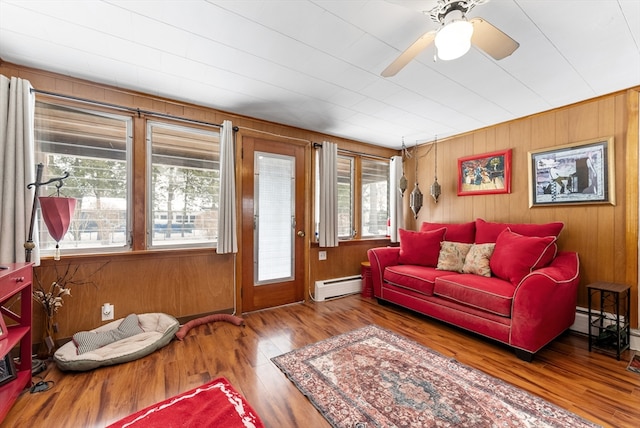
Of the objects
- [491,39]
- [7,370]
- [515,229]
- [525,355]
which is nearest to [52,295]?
[7,370]

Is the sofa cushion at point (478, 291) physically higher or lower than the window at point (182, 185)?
lower

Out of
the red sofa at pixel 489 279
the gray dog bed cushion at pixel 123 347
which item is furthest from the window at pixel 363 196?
the gray dog bed cushion at pixel 123 347

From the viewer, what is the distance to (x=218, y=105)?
115 inches

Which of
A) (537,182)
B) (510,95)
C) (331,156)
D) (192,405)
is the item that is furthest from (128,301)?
(537,182)

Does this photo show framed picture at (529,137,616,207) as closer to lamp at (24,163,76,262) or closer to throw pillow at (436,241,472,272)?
throw pillow at (436,241,472,272)

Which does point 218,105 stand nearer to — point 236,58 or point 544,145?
point 236,58

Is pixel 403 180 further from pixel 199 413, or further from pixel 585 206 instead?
pixel 199 413

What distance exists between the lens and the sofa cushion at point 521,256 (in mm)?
2434

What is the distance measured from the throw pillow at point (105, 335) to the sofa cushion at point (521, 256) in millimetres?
3449

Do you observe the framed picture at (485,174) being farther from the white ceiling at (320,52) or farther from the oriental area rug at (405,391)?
the oriental area rug at (405,391)

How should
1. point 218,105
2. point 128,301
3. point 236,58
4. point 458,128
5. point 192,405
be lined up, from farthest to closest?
point 458,128 → point 218,105 → point 128,301 → point 236,58 → point 192,405

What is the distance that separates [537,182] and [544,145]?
41 cm

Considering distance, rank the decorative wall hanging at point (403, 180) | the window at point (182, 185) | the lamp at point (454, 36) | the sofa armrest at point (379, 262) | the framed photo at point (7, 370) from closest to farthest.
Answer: the lamp at point (454, 36), the framed photo at point (7, 370), the window at point (182, 185), the sofa armrest at point (379, 262), the decorative wall hanging at point (403, 180)

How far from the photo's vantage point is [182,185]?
2.86 meters
